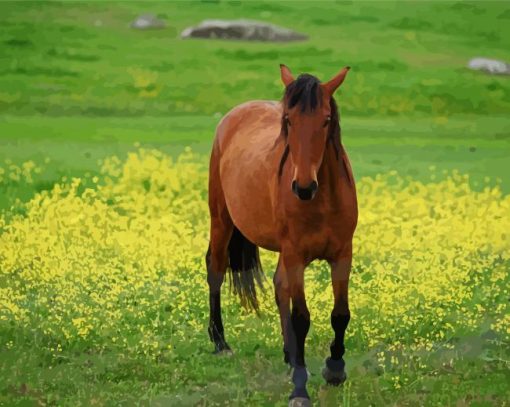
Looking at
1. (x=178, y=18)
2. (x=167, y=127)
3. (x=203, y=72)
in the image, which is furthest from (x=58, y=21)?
(x=167, y=127)

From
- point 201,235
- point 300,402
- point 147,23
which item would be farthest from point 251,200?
point 147,23

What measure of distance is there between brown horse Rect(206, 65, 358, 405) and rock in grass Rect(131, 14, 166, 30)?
31672mm

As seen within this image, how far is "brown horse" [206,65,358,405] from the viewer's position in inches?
309

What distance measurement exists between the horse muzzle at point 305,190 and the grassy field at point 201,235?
4.80 feet

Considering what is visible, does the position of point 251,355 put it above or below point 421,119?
above

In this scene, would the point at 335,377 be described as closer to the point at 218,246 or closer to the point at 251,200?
the point at 251,200

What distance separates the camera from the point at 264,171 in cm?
917

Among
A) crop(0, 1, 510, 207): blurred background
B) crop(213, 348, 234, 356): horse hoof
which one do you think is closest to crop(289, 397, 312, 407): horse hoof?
crop(213, 348, 234, 356): horse hoof

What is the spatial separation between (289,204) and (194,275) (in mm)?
4294

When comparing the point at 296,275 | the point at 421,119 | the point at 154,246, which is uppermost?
the point at 296,275

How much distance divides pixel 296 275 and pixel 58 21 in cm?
3419

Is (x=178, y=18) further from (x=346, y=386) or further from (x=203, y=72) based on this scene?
(x=346, y=386)

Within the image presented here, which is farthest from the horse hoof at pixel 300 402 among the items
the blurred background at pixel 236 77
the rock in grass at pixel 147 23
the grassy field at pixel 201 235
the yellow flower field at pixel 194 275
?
the rock in grass at pixel 147 23

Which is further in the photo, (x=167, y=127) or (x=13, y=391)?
(x=167, y=127)
